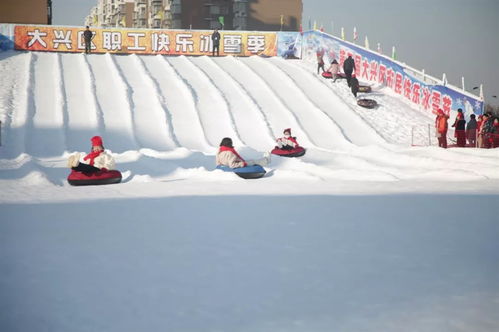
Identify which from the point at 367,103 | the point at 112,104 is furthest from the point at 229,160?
the point at 367,103

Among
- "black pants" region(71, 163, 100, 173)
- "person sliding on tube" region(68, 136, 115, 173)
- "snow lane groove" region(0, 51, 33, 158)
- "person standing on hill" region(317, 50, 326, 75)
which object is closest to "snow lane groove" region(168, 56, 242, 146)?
"person standing on hill" region(317, 50, 326, 75)

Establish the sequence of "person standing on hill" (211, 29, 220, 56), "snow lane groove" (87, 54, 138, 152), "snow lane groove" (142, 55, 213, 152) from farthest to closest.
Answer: "person standing on hill" (211, 29, 220, 56), "snow lane groove" (142, 55, 213, 152), "snow lane groove" (87, 54, 138, 152)

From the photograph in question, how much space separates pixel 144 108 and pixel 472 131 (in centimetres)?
1077

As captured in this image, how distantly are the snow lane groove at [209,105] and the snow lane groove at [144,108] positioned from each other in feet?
4.58

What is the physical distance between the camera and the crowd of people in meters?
16.0

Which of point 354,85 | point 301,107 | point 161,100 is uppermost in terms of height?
point 354,85

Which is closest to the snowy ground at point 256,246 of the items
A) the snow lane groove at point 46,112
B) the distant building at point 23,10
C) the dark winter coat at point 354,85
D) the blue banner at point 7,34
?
the snow lane groove at point 46,112

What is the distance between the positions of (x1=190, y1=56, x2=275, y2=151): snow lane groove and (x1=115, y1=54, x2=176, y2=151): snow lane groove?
247 centimetres

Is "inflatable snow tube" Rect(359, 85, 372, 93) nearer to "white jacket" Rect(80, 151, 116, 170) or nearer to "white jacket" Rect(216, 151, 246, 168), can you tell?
"white jacket" Rect(216, 151, 246, 168)

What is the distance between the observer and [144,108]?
69.3 feet

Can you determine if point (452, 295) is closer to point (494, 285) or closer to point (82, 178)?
point (494, 285)

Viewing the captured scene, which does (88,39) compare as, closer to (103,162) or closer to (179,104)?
(179,104)

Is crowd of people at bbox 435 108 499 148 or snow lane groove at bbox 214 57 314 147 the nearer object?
crowd of people at bbox 435 108 499 148

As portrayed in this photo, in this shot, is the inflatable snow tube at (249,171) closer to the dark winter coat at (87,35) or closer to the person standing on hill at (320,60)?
the person standing on hill at (320,60)
